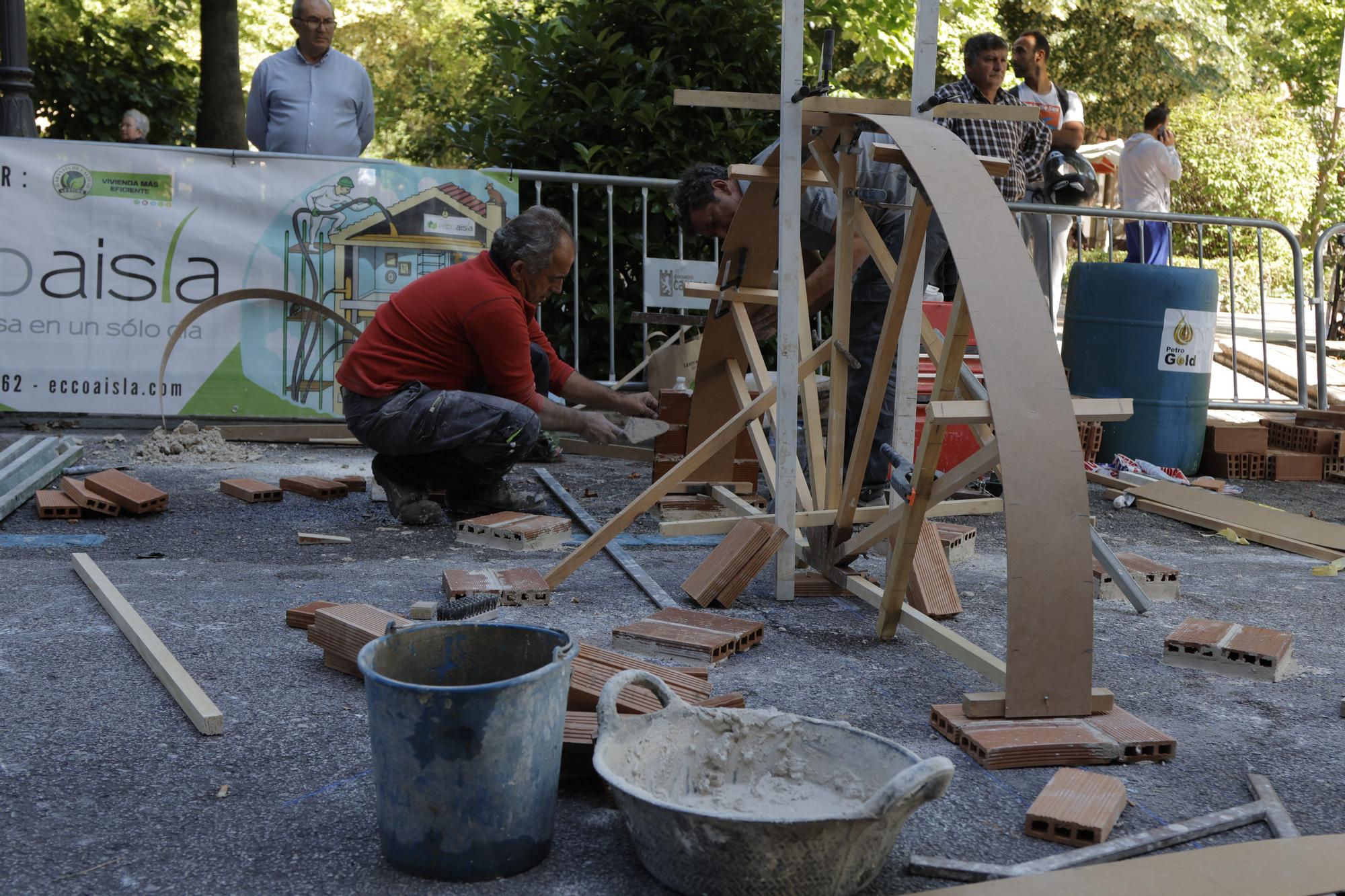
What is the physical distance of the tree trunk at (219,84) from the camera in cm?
1109

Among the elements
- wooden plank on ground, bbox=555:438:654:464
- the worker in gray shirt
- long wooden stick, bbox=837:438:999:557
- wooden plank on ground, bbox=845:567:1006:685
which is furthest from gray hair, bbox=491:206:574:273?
wooden plank on ground, bbox=555:438:654:464

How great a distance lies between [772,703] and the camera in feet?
10.2

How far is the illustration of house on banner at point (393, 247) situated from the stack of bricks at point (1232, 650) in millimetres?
5396

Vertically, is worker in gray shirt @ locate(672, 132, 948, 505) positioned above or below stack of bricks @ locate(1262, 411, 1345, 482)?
above

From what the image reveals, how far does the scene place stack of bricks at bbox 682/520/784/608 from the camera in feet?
13.3

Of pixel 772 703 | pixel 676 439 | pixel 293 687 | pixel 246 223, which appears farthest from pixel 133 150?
pixel 772 703

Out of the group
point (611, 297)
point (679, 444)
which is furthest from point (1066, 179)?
point (679, 444)

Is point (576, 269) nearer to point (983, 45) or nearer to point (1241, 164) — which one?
point (983, 45)

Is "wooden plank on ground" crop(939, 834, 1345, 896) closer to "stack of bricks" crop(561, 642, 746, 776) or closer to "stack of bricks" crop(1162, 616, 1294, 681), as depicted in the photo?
"stack of bricks" crop(561, 642, 746, 776)

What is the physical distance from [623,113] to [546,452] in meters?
2.64

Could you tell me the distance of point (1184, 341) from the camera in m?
7.10

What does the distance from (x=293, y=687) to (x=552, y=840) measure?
1122mm

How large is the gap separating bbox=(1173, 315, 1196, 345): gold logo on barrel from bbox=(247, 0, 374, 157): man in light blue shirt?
528cm

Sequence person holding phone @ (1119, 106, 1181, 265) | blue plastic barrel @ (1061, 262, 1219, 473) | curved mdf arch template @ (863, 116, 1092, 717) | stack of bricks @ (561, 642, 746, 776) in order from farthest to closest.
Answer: person holding phone @ (1119, 106, 1181, 265) → blue plastic barrel @ (1061, 262, 1219, 473) → curved mdf arch template @ (863, 116, 1092, 717) → stack of bricks @ (561, 642, 746, 776)
